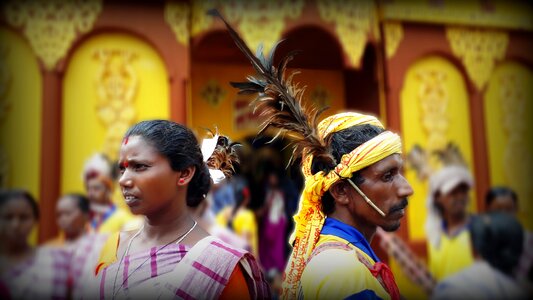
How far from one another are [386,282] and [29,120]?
240 inches

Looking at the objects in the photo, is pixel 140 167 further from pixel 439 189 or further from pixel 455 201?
pixel 439 189

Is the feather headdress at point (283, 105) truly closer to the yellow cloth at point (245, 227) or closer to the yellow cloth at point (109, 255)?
the yellow cloth at point (109, 255)

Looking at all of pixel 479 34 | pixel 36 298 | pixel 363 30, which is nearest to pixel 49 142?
pixel 36 298

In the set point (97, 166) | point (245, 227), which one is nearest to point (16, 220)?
point (97, 166)

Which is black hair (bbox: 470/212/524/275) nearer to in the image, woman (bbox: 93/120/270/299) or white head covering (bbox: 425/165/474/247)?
woman (bbox: 93/120/270/299)

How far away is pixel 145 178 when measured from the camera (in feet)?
7.30

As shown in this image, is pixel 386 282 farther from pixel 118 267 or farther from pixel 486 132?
pixel 486 132

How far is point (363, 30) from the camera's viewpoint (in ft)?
26.7

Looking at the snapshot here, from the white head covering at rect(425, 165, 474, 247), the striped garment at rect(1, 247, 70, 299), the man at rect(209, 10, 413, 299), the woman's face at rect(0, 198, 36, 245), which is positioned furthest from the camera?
the white head covering at rect(425, 165, 474, 247)

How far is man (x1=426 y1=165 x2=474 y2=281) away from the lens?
5965 mm

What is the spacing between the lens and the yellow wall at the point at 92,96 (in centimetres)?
719

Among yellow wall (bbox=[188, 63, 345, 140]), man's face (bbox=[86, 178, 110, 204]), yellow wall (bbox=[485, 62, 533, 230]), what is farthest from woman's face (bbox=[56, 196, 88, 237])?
Answer: yellow wall (bbox=[485, 62, 533, 230])

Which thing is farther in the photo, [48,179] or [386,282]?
[48,179]

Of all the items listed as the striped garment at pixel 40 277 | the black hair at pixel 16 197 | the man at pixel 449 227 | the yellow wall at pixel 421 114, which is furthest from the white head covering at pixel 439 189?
the black hair at pixel 16 197
